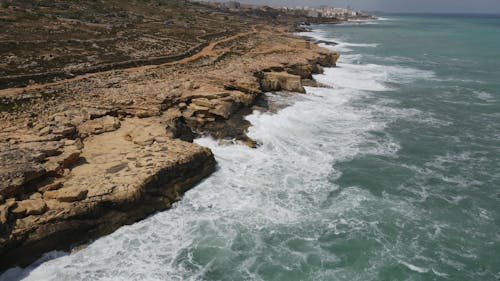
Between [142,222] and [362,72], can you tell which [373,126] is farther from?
[362,72]

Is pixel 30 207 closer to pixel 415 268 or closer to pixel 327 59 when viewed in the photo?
pixel 415 268

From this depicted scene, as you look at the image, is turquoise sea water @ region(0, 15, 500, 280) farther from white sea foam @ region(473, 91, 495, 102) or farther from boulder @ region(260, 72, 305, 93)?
white sea foam @ region(473, 91, 495, 102)

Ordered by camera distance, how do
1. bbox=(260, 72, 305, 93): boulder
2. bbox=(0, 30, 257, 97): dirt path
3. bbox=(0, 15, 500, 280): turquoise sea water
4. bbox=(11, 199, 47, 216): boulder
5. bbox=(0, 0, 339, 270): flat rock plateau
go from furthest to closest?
bbox=(260, 72, 305, 93): boulder, bbox=(0, 30, 257, 97): dirt path, bbox=(0, 0, 339, 270): flat rock plateau, bbox=(0, 15, 500, 280): turquoise sea water, bbox=(11, 199, 47, 216): boulder

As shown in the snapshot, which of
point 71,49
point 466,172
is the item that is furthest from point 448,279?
point 71,49

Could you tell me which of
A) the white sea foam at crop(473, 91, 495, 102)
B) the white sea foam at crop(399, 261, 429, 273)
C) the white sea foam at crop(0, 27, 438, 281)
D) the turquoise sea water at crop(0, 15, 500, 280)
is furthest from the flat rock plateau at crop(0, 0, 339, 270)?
the white sea foam at crop(473, 91, 495, 102)

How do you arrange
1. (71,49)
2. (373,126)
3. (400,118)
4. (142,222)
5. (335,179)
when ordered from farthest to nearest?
(71,49) < (400,118) < (373,126) < (335,179) < (142,222)

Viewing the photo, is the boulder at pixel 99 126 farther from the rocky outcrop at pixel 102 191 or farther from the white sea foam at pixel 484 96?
the white sea foam at pixel 484 96
